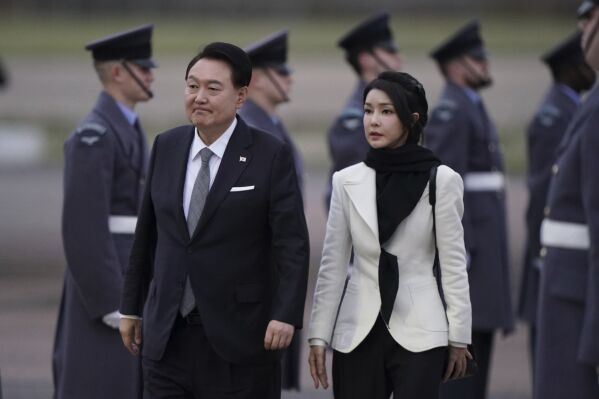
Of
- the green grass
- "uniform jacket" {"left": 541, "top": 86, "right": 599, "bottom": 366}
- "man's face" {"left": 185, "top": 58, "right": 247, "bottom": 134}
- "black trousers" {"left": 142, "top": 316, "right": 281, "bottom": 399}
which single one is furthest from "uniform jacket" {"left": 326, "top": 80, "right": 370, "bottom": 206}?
the green grass

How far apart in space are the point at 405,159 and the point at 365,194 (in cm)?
16

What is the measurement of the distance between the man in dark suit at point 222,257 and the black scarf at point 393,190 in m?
0.23

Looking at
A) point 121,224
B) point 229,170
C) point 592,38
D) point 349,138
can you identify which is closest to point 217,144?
point 229,170

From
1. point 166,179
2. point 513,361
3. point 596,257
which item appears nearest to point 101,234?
point 166,179

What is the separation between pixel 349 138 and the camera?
22.3 ft

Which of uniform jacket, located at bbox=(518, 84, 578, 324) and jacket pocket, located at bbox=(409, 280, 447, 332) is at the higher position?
uniform jacket, located at bbox=(518, 84, 578, 324)

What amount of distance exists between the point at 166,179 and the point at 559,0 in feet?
104

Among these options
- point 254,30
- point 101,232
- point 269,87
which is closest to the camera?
point 101,232

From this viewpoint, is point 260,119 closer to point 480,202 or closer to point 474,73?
point 480,202

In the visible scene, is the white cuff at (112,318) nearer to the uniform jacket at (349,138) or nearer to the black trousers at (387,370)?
the black trousers at (387,370)

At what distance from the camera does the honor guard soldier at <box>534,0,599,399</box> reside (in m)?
4.80

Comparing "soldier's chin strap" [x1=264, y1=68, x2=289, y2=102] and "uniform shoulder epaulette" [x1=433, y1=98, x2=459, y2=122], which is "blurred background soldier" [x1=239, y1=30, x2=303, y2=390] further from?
"uniform shoulder epaulette" [x1=433, y1=98, x2=459, y2=122]

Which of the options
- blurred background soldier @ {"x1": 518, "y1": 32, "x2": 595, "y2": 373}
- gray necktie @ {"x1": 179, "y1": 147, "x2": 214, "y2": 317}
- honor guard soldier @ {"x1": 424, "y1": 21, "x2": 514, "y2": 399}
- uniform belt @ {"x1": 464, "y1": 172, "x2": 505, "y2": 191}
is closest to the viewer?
gray necktie @ {"x1": 179, "y1": 147, "x2": 214, "y2": 317}

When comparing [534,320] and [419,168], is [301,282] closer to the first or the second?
[419,168]
